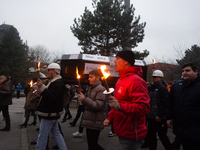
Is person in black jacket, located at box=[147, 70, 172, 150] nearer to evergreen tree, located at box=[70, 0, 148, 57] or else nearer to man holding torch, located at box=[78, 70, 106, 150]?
man holding torch, located at box=[78, 70, 106, 150]

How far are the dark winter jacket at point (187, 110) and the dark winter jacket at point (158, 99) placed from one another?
0.87 m

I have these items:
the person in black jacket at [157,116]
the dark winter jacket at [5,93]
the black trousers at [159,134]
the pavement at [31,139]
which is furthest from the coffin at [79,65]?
the black trousers at [159,134]

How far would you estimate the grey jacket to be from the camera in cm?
332

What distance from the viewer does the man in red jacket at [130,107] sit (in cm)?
197

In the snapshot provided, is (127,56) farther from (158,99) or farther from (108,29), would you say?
(108,29)

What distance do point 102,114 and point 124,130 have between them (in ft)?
4.77

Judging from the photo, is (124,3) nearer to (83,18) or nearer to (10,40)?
(83,18)

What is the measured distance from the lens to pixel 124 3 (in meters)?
19.3

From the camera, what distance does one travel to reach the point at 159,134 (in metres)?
4.03

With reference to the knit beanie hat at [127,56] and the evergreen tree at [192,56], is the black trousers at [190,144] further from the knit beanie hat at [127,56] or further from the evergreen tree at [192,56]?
the evergreen tree at [192,56]

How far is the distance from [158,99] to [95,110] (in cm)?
171

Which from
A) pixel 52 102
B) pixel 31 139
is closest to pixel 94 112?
pixel 52 102

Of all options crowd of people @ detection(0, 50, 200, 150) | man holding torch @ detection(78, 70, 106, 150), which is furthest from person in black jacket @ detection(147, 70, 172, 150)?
man holding torch @ detection(78, 70, 106, 150)

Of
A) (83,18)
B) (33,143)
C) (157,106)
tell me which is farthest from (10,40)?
(157,106)
